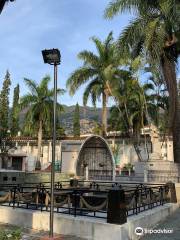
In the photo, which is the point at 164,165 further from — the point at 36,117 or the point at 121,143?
the point at 36,117

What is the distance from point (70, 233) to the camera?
8.43 m

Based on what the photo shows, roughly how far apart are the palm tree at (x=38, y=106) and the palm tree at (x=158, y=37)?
20.9 meters

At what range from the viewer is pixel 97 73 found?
3394 centimetres

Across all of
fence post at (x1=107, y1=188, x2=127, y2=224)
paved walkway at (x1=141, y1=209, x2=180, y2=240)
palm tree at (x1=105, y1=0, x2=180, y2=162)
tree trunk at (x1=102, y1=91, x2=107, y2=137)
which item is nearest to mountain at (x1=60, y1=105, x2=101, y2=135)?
tree trunk at (x1=102, y1=91, x2=107, y2=137)

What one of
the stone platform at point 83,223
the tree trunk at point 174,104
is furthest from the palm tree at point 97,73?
the stone platform at point 83,223

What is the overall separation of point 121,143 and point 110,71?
12.9 meters

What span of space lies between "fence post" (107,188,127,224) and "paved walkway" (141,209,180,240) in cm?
105

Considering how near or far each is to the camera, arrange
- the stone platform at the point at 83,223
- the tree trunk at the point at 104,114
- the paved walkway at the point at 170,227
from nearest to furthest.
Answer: the stone platform at the point at 83,223
the paved walkway at the point at 170,227
the tree trunk at the point at 104,114

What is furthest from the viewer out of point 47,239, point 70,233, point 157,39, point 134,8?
point 134,8

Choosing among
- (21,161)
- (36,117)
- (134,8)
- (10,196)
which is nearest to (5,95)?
(36,117)

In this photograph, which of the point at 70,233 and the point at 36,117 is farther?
the point at 36,117

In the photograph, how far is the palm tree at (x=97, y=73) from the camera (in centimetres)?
3278

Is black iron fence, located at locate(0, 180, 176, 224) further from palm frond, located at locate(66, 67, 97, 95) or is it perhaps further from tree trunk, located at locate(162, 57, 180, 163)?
palm frond, located at locate(66, 67, 97, 95)

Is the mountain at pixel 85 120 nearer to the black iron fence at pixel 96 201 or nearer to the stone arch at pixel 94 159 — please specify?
the stone arch at pixel 94 159
